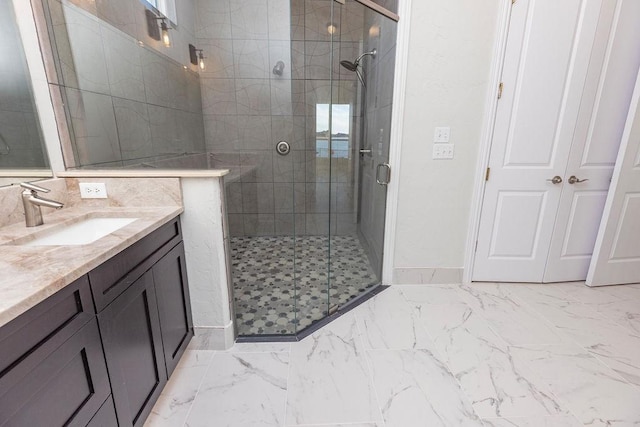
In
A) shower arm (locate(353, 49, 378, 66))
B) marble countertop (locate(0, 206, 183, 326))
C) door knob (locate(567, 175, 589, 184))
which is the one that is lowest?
marble countertop (locate(0, 206, 183, 326))

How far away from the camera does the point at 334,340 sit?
72.7 inches

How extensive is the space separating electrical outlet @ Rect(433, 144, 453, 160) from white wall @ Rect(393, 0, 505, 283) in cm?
4

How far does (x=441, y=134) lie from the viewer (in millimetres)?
2229

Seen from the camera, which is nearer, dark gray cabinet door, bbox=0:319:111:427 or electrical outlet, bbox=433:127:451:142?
dark gray cabinet door, bbox=0:319:111:427

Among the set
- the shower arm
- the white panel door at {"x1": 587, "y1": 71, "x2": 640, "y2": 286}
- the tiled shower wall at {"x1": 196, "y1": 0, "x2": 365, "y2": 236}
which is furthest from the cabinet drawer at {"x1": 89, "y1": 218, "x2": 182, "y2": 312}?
the white panel door at {"x1": 587, "y1": 71, "x2": 640, "y2": 286}

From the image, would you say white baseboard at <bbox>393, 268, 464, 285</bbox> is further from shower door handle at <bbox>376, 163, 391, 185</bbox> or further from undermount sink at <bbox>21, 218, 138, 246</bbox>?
undermount sink at <bbox>21, 218, 138, 246</bbox>

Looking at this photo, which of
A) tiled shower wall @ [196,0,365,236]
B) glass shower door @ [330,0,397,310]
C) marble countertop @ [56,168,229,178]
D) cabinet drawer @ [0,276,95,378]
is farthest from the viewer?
tiled shower wall @ [196,0,365,236]

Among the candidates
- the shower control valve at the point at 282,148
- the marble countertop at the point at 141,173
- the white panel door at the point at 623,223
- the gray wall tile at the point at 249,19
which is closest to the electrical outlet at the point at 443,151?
the white panel door at the point at 623,223

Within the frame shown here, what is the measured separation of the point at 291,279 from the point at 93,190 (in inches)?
60.1

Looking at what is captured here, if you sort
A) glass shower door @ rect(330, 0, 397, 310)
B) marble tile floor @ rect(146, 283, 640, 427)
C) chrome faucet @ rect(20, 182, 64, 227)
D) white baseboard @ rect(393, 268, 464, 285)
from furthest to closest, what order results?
white baseboard @ rect(393, 268, 464, 285), glass shower door @ rect(330, 0, 397, 310), marble tile floor @ rect(146, 283, 640, 427), chrome faucet @ rect(20, 182, 64, 227)

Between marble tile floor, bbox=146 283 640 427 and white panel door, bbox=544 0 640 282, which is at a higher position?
white panel door, bbox=544 0 640 282

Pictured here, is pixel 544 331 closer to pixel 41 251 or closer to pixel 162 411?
pixel 162 411

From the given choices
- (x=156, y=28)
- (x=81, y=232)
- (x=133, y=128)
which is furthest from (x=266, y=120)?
(x=81, y=232)

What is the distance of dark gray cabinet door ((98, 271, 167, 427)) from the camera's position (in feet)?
3.35
